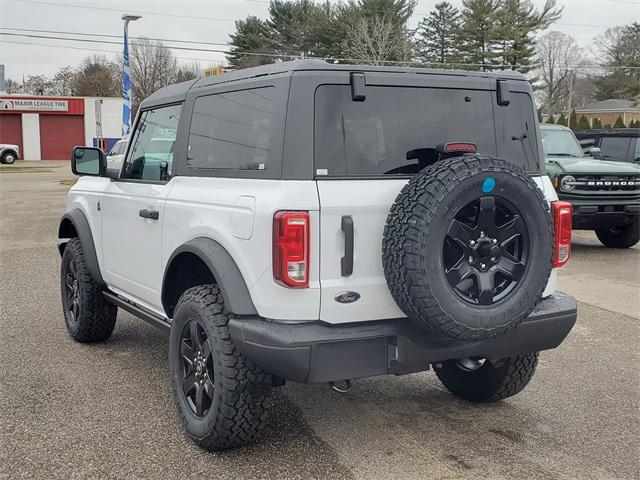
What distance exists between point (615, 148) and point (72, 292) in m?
10.4

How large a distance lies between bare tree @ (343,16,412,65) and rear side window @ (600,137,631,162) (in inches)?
1186

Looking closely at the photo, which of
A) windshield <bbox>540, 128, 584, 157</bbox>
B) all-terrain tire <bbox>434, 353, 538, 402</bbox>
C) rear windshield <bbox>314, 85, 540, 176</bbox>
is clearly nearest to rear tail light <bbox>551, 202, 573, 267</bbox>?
rear windshield <bbox>314, 85, 540, 176</bbox>

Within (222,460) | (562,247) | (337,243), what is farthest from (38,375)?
(562,247)

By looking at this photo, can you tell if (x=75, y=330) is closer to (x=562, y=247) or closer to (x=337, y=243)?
(x=337, y=243)

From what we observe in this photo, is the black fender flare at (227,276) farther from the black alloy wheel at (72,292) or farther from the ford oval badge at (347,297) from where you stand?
the black alloy wheel at (72,292)

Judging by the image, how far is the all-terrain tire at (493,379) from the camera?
4.19 meters

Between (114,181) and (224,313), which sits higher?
(114,181)

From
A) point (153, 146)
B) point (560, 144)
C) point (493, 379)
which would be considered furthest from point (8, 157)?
point (493, 379)

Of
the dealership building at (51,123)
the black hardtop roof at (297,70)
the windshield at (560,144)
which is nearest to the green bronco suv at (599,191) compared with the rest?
the windshield at (560,144)

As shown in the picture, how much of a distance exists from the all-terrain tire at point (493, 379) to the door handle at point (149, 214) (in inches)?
74.7

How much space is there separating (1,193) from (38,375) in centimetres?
1945

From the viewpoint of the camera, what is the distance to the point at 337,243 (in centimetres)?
321

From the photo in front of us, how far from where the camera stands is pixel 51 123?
54375 mm

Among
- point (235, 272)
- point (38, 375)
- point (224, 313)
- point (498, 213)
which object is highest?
point (498, 213)
